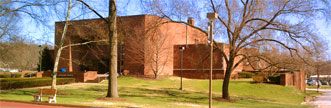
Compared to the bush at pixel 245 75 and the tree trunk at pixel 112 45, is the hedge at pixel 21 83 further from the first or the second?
the bush at pixel 245 75

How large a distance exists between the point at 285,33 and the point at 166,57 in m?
22.6

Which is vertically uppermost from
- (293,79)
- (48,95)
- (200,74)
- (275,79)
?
(48,95)

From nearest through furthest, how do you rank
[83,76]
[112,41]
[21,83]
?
[112,41], [21,83], [83,76]

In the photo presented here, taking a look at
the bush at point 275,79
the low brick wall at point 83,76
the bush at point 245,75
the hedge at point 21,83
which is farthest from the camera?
the bush at point 245,75

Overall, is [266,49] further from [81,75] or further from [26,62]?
[26,62]

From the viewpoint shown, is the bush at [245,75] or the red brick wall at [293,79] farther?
the bush at [245,75]

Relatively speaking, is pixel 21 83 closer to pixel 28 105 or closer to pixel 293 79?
pixel 28 105

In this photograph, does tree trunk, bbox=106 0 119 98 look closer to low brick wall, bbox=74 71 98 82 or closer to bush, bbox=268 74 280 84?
low brick wall, bbox=74 71 98 82

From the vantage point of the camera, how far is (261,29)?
21.9 m

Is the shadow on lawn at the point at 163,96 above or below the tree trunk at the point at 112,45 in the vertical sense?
below

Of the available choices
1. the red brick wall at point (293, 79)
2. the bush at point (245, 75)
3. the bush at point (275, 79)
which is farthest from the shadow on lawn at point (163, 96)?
the bush at point (245, 75)

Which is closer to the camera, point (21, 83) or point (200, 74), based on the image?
point (21, 83)

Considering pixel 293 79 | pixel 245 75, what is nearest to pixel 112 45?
pixel 293 79

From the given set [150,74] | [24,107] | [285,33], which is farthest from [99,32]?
[150,74]
